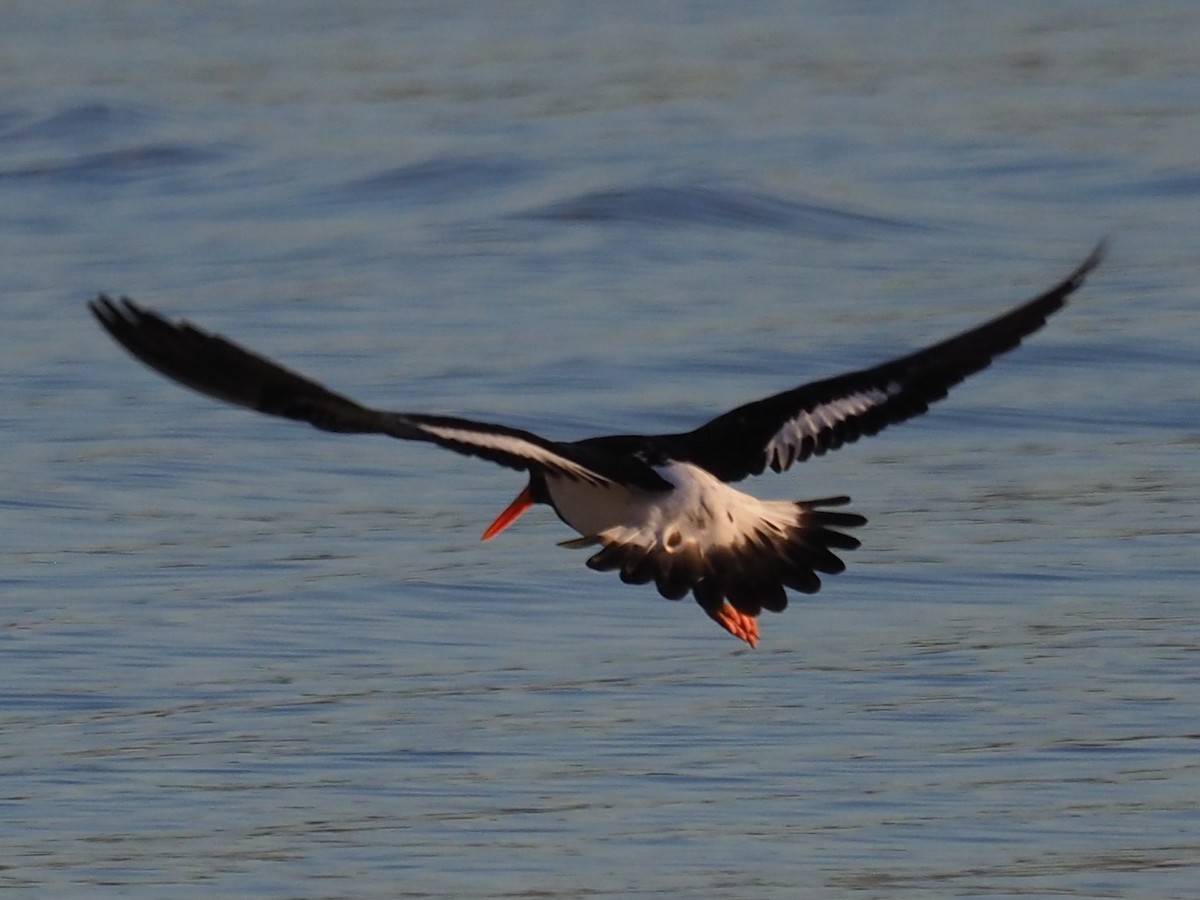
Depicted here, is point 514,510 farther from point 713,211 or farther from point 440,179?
point 440,179

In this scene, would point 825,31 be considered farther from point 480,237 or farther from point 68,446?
point 68,446

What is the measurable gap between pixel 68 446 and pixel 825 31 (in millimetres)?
10115

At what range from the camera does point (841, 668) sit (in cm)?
752

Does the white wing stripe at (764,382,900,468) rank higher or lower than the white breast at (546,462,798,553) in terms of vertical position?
higher

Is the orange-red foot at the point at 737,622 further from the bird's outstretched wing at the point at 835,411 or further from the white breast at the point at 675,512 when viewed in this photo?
the bird's outstretched wing at the point at 835,411

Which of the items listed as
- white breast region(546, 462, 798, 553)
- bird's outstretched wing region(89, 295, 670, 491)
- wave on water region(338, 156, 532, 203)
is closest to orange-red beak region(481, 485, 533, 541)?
white breast region(546, 462, 798, 553)

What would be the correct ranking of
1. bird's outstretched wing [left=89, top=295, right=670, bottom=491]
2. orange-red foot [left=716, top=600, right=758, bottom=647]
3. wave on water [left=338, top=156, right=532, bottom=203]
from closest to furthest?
bird's outstretched wing [left=89, top=295, right=670, bottom=491], orange-red foot [left=716, top=600, right=758, bottom=647], wave on water [left=338, top=156, right=532, bottom=203]

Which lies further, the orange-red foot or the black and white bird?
the orange-red foot

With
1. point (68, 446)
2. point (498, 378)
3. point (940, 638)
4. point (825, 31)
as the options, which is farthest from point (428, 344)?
point (825, 31)

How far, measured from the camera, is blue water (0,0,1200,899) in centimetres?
639

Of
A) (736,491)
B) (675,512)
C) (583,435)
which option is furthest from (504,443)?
(583,435)

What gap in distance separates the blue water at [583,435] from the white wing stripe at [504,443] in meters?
0.87

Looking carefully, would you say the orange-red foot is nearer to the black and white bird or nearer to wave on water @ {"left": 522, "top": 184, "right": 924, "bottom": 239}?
the black and white bird

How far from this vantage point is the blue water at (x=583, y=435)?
6.39 meters
